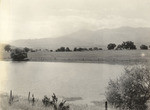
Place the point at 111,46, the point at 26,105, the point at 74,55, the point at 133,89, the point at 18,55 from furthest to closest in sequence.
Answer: the point at 18,55 → the point at 26,105 → the point at 74,55 → the point at 111,46 → the point at 133,89

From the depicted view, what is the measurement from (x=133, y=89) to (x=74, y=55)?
47 cm

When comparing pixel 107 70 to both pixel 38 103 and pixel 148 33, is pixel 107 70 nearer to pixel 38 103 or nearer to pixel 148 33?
pixel 148 33

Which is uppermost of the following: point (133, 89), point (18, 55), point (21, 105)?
point (18, 55)

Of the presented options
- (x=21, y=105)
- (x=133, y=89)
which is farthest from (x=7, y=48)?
(x=133, y=89)

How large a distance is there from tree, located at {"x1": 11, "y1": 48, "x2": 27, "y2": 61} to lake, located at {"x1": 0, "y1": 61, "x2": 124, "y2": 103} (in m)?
0.04

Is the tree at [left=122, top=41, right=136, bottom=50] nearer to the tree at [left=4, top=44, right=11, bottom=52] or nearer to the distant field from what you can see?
the distant field

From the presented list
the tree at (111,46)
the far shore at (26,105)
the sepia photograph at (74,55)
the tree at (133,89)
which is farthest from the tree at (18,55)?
the tree at (133,89)

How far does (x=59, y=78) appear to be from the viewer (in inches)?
92.0

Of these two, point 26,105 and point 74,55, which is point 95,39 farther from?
point 26,105

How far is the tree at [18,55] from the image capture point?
258 cm

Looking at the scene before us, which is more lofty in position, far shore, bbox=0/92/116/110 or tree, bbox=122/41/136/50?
tree, bbox=122/41/136/50

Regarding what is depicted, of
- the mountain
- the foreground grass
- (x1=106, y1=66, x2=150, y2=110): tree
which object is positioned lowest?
the foreground grass

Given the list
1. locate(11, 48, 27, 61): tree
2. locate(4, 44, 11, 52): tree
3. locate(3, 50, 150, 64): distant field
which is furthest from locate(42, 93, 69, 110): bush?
locate(4, 44, 11, 52): tree

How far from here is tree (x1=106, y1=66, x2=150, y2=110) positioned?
6.40ft
